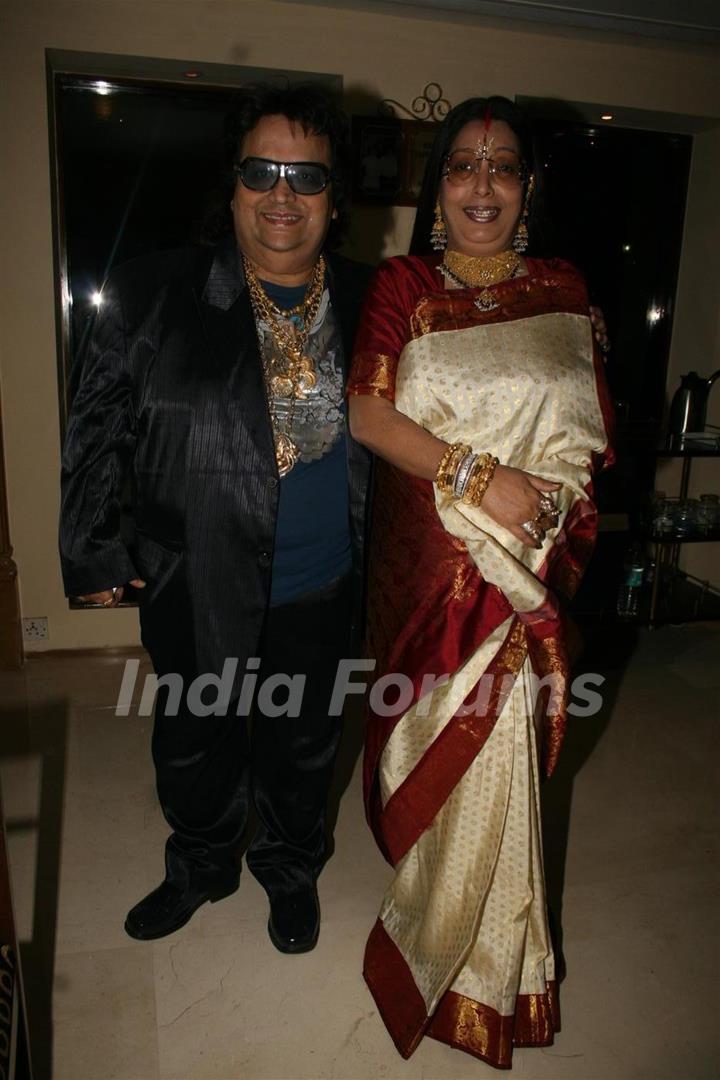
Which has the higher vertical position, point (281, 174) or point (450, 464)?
point (281, 174)

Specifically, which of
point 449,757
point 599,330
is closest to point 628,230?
point 599,330

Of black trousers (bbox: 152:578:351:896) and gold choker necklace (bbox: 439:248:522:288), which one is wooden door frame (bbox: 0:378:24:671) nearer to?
black trousers (bbox: 152:578:351:896)

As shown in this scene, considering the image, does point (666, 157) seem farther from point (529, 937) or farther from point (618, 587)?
point (529, 937)

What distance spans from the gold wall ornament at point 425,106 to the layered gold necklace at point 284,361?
168cm

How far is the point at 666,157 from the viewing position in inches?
141

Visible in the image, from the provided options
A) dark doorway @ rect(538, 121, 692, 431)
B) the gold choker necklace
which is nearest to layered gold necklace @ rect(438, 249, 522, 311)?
the gold choker necklace

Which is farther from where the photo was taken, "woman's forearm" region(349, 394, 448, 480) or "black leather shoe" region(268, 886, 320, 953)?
"black leather shoe" region(268, 886, 320, 953)

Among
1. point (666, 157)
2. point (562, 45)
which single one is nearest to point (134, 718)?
point (562, 45)

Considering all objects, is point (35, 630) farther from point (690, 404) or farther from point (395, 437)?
point (690, 404)

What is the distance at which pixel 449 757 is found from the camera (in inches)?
59.7

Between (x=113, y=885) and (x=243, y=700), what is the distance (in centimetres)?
66

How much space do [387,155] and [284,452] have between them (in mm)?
1821

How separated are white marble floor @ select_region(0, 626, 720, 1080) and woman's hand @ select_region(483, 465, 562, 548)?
3.40 feet

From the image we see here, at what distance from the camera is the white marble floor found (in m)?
1.61
